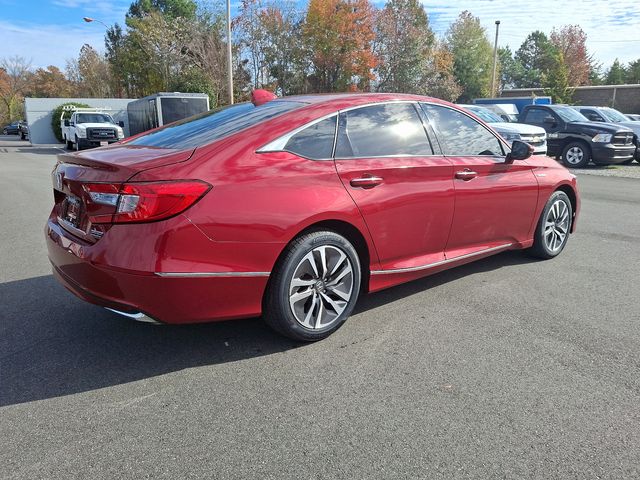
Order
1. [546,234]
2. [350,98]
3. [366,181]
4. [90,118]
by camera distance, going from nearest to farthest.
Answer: [366,181], [350,98], [546,234], [90,118]

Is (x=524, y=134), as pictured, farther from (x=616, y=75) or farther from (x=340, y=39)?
(x=616, y=75)

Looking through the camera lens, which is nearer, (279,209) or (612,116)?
(279,209)

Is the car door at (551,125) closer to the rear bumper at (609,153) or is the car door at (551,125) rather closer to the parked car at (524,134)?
the rear bumper at (609,153)

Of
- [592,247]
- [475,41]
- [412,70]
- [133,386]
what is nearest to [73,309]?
[133,386]

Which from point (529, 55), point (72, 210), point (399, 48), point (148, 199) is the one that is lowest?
point (72, 210)

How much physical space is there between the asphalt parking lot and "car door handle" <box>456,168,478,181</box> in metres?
0.97

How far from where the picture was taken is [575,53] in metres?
55.9

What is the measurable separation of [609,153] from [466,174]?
510 inches

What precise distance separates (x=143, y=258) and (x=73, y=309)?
165cm

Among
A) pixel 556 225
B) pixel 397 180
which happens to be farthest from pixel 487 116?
pixel 397 180

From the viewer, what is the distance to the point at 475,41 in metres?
61.2

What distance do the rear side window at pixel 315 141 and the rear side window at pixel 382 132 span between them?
0.07 metres

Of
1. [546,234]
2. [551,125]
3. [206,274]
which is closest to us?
[206,274]

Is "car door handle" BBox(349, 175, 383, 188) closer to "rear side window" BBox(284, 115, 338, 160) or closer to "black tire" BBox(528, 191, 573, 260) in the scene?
"rear side window" BBox(284, 115, 338, 160)
